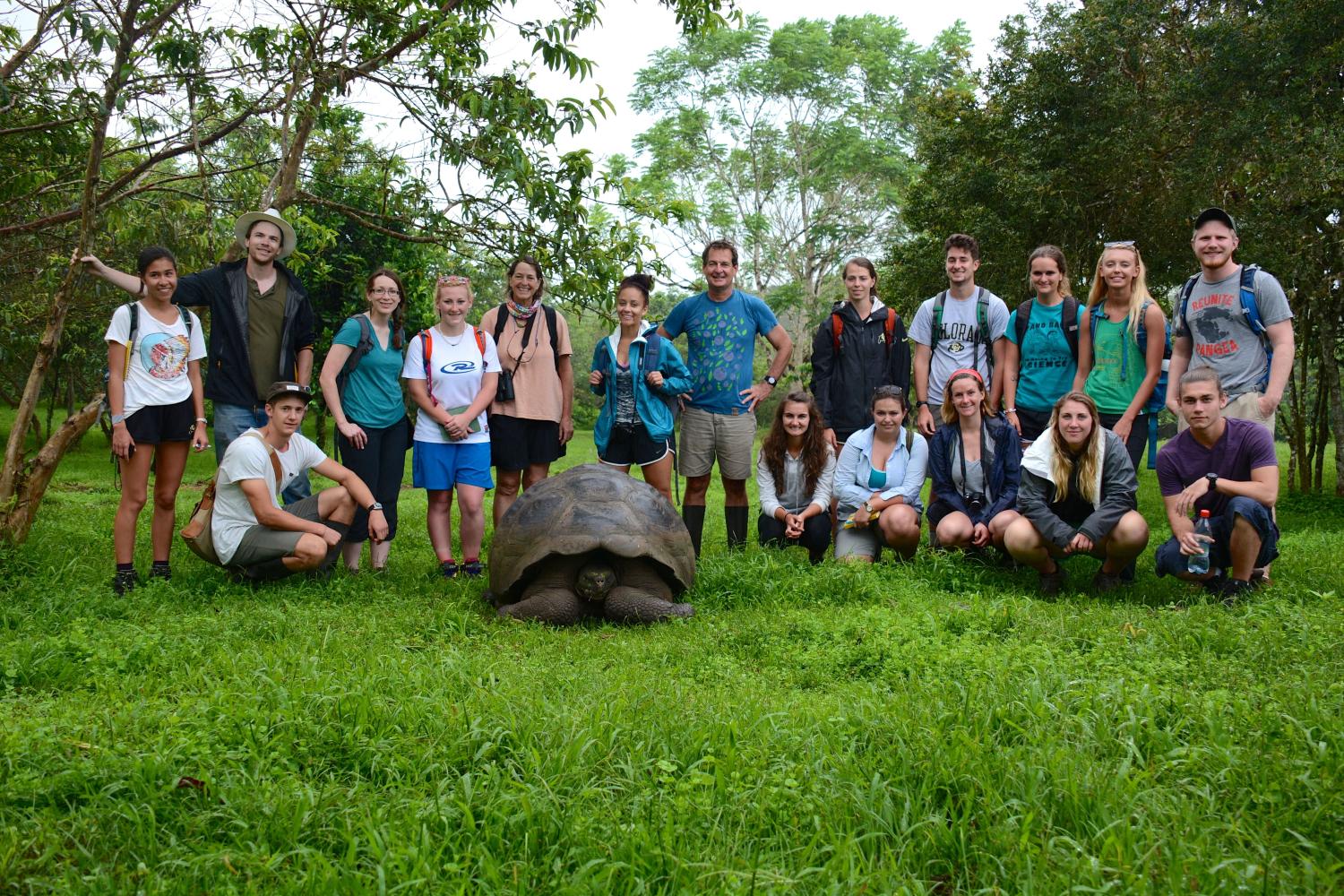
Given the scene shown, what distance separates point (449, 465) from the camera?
6309mm

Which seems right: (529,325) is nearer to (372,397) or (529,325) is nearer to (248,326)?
(372,397)

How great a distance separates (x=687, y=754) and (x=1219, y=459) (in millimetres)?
3590

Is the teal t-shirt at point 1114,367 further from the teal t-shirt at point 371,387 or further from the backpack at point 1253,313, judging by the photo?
the teal t-shirt at point 371,387

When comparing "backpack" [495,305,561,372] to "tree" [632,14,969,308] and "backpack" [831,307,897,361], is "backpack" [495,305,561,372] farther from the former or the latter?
"tree" [632,14,969,308]

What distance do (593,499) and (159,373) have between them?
255cm

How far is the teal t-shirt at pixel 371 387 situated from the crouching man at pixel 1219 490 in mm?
4448

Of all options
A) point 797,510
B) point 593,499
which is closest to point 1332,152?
point 797,510

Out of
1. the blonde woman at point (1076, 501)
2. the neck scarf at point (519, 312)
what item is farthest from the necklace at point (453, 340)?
the blonde woman at point (1076, 501)

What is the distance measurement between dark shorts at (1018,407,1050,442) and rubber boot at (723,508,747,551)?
191cm

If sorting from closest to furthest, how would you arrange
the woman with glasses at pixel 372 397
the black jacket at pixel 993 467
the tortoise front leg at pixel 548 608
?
1. the tortoise front leg at pixel 548 608
2. the black jacket at pixel 993 467
3. the woman with glasses at pixel 372 397

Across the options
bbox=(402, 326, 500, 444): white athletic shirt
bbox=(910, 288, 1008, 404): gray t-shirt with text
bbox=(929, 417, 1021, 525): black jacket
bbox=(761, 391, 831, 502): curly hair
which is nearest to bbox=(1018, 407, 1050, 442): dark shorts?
bbox=(910, 288, 1008, 404): gray t-shirt with text

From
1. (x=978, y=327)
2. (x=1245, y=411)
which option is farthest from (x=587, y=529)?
(x=1245, y=411)

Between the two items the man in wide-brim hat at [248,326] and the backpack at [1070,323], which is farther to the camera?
the backpack at [1070,323]

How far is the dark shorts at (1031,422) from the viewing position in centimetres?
643
